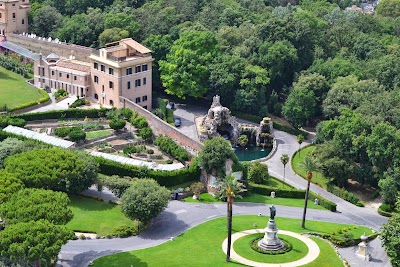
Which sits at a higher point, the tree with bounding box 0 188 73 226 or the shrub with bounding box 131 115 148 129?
the tree with bounding box 0 188 73 226

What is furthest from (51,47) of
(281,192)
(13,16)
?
(281,192)

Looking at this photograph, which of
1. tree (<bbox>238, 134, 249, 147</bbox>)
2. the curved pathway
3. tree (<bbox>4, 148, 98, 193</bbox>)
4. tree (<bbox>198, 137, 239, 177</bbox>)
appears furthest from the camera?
tree (<bbox>238, 134, 249, 147</bbox>)

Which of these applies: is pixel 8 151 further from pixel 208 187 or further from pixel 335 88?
pixel 335 88

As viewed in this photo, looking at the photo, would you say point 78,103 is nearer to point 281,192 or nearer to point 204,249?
point 281,192

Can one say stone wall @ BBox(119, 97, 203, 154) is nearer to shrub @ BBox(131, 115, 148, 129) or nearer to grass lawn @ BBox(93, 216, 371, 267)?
shrub @ BBox(131, 115, 148, 129)

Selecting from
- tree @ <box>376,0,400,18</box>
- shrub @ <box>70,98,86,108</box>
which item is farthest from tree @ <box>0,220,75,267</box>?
tree @ <box>376,0,400,18</box>

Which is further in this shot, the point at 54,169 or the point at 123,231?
the point at 54,169

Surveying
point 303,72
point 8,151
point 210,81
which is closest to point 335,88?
point 303,72
